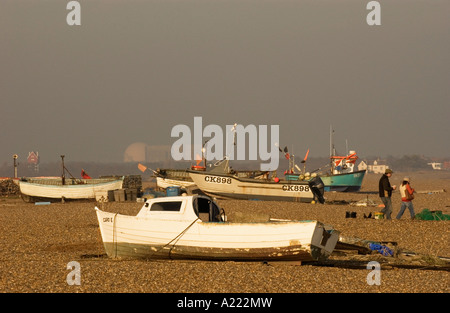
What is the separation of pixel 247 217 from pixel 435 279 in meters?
5.48

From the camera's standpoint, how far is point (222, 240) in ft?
56.1

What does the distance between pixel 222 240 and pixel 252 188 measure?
29.2m

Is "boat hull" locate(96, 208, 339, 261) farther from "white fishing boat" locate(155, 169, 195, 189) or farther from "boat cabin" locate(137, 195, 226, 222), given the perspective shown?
"white fishing boat" locate(155, 169, 195, 189)

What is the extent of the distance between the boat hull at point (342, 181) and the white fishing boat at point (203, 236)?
164ft

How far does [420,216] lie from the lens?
2747 centimetres

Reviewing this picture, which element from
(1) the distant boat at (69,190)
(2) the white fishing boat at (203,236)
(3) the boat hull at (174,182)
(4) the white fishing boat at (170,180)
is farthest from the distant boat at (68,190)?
(2) the white fishing boat at (203,236)

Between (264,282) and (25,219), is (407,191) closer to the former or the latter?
(264,282)

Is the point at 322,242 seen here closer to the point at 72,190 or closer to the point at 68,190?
the point at 72,190

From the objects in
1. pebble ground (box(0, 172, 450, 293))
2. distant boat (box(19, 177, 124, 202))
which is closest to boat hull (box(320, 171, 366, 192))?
distant boat (box(19, 177, 124, 202))

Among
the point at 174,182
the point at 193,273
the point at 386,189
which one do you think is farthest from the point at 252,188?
the point at 193,273

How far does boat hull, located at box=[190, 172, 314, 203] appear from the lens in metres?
45.3

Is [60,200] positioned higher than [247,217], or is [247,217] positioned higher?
[247,217]

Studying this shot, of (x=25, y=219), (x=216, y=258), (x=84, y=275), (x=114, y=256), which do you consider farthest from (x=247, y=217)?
(x=25, y=219)

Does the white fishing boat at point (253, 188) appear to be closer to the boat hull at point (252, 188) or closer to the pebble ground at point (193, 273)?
the boat hull at point (252, 188)
